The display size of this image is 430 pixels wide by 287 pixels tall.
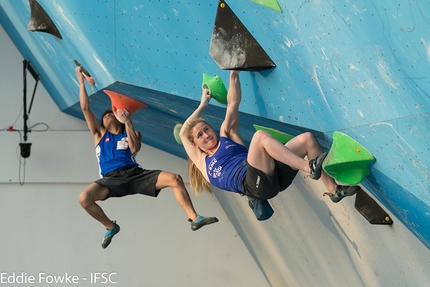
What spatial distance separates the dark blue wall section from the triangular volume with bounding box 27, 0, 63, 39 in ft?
0.27

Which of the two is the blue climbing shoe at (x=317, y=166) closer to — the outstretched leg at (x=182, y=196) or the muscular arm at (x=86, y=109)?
the outstretched leg at (x=182, y=196)

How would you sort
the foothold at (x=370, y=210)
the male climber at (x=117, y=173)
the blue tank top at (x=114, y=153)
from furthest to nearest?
the blue tank top at (x=114, y=153)
the male climber at (x=117, y=173)
the foothold at (x=370, y=210)

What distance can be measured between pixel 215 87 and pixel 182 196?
0.85 metres

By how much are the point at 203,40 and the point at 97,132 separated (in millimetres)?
1398

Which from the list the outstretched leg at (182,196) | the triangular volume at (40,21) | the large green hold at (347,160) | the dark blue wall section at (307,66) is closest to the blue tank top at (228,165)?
the dark blue wall section at (307,66)

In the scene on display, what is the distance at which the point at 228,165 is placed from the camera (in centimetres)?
326

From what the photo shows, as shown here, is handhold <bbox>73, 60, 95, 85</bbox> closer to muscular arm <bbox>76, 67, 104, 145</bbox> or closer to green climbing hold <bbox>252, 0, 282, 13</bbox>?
muscular arm <bbox>76, 67, 104, 145</bbox>

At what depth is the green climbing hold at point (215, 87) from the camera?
326cm

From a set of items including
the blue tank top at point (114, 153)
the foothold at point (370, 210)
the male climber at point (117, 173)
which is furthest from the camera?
the blue tank top at point (114, 153)

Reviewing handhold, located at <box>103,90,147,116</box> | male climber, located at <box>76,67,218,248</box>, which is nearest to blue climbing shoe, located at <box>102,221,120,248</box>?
male climber, located at <box>76,67,218,248</box>

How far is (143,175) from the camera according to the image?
13.6 ft

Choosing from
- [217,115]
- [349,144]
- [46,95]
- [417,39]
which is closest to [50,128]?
[46,95]

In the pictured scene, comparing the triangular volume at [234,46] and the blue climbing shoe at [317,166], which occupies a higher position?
the triangular volume at [234,46]

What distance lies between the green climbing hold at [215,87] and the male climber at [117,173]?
800 mm
